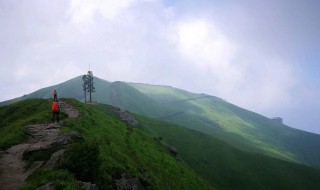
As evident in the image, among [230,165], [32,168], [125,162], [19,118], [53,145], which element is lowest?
[230,165]

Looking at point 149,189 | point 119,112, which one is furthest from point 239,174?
point 149,189

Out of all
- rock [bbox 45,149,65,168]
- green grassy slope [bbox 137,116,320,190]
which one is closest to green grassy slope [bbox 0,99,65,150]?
rock [bbox 45,149,65,168]

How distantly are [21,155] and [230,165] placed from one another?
99865mm

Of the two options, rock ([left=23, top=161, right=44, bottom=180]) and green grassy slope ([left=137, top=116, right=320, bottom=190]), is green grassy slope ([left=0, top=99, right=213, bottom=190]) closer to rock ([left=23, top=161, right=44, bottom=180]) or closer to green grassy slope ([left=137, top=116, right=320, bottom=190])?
rock ([left=23, top=161, right=44, bottom=180])

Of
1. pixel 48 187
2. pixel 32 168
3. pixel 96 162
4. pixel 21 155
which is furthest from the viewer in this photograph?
pixel 21 155

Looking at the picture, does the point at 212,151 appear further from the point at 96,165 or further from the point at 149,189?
the point at 96,165

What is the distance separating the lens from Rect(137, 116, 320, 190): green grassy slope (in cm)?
10256

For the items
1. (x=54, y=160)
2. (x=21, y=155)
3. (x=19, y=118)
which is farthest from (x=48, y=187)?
(x=19, y=118)

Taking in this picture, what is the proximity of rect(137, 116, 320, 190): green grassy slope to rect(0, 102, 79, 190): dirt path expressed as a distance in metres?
71.1

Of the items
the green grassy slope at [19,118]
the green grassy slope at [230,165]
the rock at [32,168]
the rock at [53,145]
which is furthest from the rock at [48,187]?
the green grassy slope at [230,165]

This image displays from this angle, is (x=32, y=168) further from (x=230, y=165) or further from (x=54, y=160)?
(x=230, y=165)

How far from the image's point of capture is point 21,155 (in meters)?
25.4

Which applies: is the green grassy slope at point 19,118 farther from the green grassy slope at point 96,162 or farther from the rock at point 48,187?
the rock at point 48,187

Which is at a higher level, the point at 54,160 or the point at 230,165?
the point at 54,160
